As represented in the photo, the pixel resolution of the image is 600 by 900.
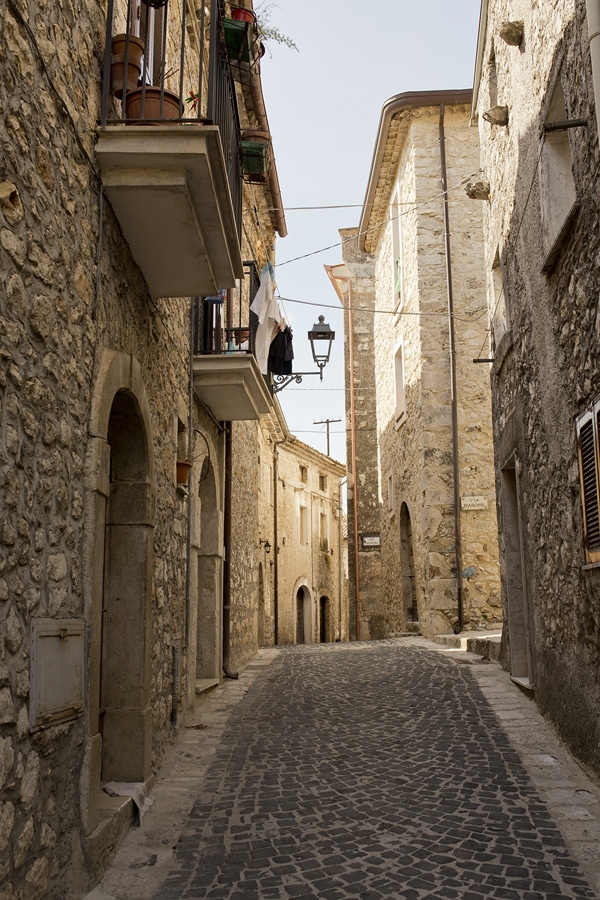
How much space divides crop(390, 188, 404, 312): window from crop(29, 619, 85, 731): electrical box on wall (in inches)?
521

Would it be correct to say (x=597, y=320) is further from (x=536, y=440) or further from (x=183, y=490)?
(x=183, y=490)

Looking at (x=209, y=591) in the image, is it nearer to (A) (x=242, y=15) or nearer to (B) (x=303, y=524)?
(A) (x=242, y=15)

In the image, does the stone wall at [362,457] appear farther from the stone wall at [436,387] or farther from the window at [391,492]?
the stone wall at [436,387]

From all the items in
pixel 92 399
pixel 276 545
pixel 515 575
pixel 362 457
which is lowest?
pixel 515 575

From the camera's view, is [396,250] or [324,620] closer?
[396,250]

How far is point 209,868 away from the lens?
12.7 ft

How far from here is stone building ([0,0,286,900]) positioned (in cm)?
298

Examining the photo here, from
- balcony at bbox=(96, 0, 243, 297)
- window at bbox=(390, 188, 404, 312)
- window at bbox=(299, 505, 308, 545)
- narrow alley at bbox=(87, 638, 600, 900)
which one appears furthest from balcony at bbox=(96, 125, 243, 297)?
window at bbox=(299, 505, 308, 545)

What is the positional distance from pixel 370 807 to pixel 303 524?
2478 cm

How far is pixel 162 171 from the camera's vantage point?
4.28 m

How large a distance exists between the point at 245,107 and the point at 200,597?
665 centimetres

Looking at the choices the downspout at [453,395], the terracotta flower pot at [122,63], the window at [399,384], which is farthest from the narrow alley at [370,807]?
the window at [399,384]

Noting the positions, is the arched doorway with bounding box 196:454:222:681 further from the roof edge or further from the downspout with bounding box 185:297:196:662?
the roof edge

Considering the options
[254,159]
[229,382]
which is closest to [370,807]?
[229,382]
